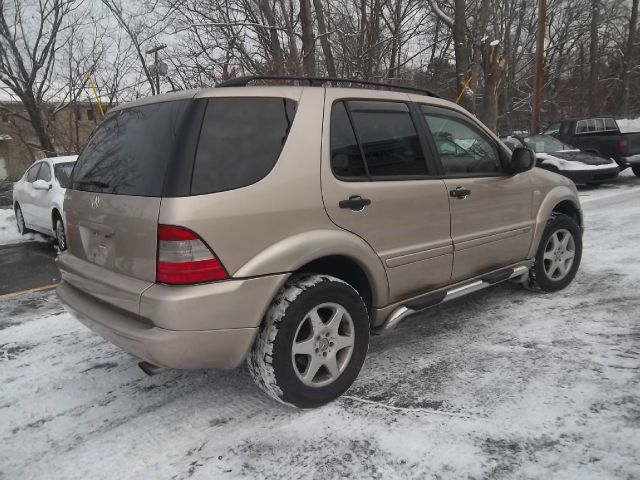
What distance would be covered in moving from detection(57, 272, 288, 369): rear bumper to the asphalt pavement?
→ 12.5 ft

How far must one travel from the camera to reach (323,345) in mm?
2795

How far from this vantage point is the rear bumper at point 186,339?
2350mm

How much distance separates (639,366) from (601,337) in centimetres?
47

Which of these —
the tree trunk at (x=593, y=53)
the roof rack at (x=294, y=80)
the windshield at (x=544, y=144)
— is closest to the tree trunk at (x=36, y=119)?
the windshield at (x=544, y=144)

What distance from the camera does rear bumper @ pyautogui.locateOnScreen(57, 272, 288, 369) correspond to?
2350 millimetres

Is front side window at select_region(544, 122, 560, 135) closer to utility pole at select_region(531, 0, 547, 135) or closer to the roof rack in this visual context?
utility pole at select_region(531, 0, 547, 135)

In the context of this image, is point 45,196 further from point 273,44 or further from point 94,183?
point 273,44

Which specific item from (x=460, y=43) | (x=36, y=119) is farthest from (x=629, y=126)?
(x=36, y=119)

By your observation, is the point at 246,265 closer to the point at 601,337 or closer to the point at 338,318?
the point at 338,318

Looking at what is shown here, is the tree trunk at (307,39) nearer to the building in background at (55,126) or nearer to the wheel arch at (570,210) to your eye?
the building in background at (55,126)

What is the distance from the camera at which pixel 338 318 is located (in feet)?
9.26

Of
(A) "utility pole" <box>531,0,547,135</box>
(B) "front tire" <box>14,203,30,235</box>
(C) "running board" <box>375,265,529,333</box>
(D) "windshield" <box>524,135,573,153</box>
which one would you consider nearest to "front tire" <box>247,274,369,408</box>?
(C) "running board" <box>375,265,529,333</box>

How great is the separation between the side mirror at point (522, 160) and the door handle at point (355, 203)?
5.27 feet

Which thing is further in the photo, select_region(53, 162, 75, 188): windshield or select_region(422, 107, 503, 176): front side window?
select_region(53, 162, 75, 188): windshield
